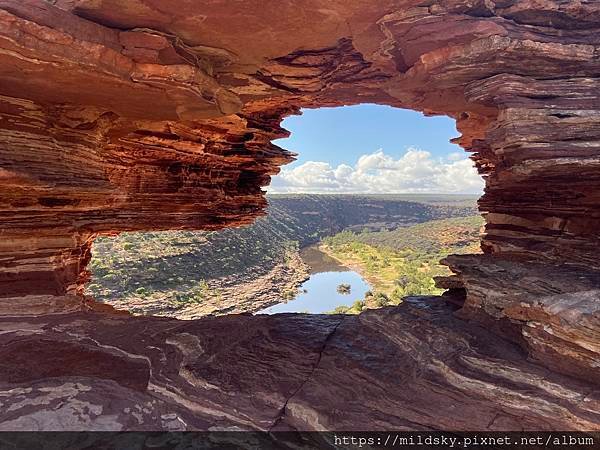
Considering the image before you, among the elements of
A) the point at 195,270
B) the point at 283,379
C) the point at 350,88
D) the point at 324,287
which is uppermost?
the point at 350,88

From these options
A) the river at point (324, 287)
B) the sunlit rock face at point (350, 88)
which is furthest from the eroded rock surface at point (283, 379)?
the river at point (324, 287)

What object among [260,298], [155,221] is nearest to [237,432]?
[155,221]

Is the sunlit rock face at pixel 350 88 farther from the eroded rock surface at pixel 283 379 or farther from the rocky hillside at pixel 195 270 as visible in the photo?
the rocky hillside at pixel 195 270

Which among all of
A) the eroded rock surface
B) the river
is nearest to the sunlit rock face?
the eroded rock surface

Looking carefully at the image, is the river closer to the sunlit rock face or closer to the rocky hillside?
the rocky hillside

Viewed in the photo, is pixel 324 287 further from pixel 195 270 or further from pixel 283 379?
pixel 283 379

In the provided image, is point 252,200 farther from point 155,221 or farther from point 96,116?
point 96,116

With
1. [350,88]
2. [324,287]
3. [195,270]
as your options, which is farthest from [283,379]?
[324,287]
